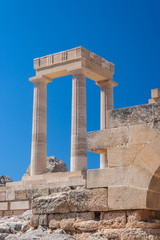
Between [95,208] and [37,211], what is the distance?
4.57 feet

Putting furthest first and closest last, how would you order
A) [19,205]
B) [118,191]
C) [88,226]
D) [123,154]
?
[19,205] → [88,226] → [123,154] → [118,191]

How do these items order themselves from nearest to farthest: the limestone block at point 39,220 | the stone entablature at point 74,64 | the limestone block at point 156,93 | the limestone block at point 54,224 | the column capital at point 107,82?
Result: the limestone block at point 54,224 → the limestone block at point 39,220 → the limestone block at point 156,93 → the stone entablature at point 74,64 → the column capital at point 107,82

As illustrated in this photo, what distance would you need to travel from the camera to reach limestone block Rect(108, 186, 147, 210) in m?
6.70

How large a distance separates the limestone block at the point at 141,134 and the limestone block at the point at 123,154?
94mm

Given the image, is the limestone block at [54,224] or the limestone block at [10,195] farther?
the limestone block at [10,195]

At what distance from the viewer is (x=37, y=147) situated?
29.4 m

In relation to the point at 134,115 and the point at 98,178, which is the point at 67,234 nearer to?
the point at 98,178

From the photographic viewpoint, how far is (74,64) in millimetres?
28859

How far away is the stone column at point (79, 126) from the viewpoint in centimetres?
2758

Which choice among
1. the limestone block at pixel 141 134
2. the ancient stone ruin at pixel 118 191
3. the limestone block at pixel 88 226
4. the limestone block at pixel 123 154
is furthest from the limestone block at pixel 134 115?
the limestone block at pixel 88 226

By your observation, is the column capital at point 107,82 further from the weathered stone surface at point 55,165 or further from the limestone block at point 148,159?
the limestone block at point 148,159

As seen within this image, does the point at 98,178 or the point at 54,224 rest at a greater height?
the point at 98,178

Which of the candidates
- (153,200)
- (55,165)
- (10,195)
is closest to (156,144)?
(153,200)

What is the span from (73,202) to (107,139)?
1.40 metres
